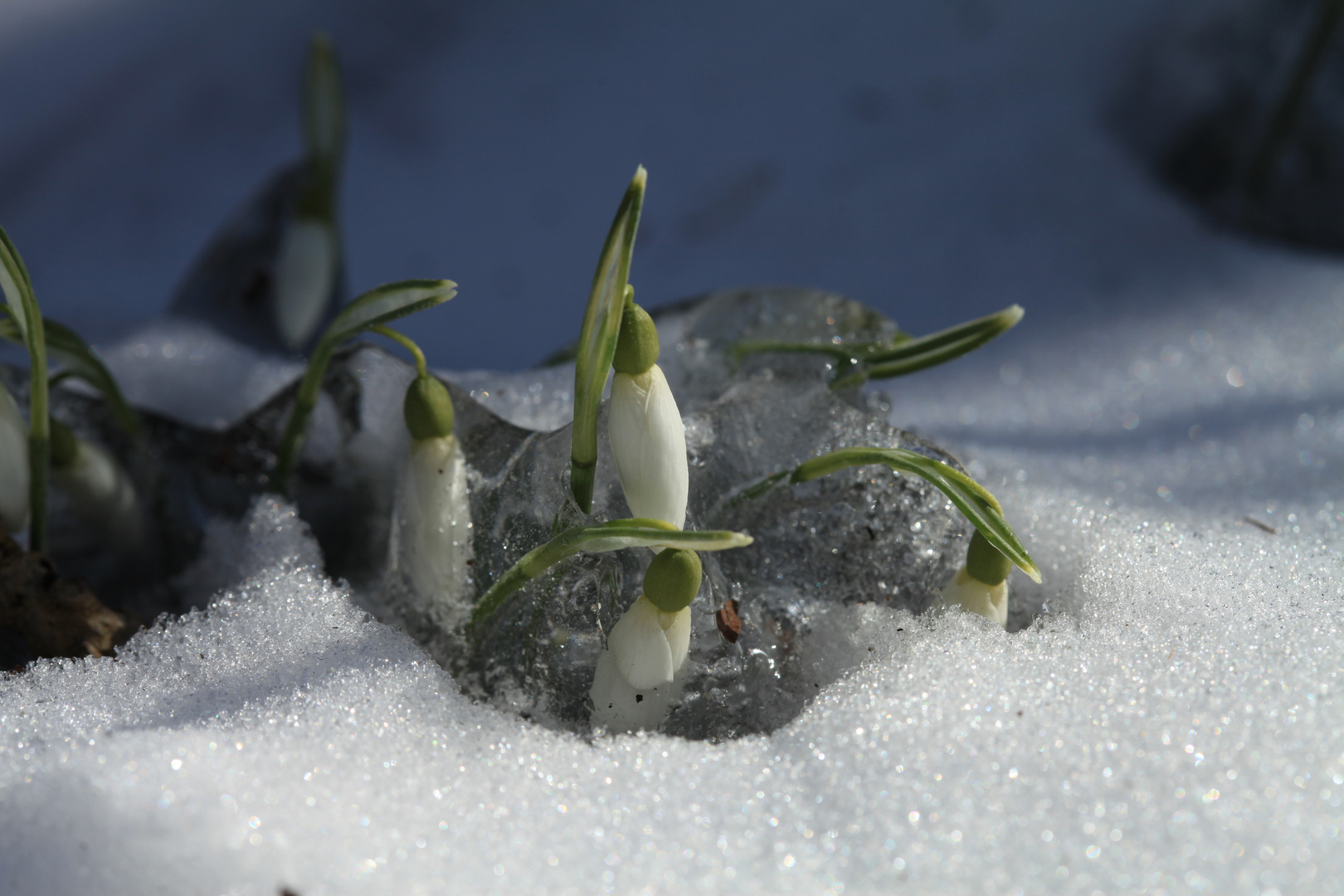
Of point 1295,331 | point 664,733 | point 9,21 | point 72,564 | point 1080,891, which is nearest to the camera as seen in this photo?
point 1080,891

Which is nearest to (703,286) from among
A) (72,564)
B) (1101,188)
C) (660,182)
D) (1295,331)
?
(660,182)

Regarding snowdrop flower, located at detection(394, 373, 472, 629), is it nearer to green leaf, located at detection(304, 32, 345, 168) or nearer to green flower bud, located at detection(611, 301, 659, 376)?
green flower bud, located at detection(611, 301, 659, 376)

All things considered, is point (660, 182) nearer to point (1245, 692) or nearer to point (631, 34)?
point (631, 34)

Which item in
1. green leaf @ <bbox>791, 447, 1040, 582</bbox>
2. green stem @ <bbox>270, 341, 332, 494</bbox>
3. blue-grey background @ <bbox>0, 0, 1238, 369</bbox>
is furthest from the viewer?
blue-grey background @ <bbox>0, 0, 1238, 369</bbox>

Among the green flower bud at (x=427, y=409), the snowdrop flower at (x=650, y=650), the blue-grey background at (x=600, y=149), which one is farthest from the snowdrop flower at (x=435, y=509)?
the blue-grey background at (x=600, y=149)

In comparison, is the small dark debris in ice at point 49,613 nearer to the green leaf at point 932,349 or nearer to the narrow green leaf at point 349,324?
the narrow green leaf at point 349,324

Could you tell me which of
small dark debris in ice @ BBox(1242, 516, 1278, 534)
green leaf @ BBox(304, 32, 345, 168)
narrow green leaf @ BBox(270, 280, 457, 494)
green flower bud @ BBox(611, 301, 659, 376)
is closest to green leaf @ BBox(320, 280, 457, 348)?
narrow green leaf @ BBox(270, 280, 457, 494)
